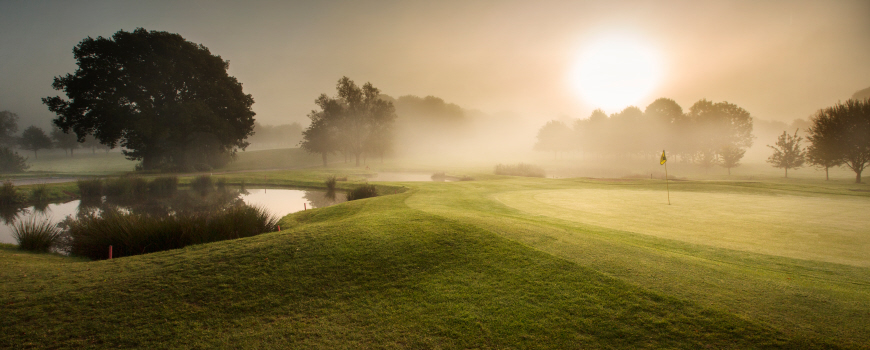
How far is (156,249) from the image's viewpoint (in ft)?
25.6

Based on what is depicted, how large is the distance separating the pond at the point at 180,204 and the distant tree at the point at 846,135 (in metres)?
45.1

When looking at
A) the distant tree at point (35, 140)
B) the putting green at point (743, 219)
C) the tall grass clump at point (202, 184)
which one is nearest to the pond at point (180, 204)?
the tall grass clump at point (202, 184)

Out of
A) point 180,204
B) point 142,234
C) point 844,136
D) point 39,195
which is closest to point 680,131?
point 844,136

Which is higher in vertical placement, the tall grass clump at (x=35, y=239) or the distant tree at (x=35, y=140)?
the distant tree at (x=35, y=140)

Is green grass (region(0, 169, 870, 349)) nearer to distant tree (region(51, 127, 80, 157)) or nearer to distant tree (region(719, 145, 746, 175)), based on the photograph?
distant tree (region(719, 145, 746, 175))

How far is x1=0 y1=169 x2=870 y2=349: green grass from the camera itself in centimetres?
352

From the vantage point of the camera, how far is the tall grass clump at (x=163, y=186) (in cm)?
2383

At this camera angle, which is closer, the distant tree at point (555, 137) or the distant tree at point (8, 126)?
the distant tree at point (8, 126)

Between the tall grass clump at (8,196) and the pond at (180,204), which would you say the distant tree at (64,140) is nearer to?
the tall grass clump at (8,196)

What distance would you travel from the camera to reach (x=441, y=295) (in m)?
4.44

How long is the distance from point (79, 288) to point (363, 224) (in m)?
4.31

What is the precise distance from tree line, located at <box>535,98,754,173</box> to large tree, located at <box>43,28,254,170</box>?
210 feet

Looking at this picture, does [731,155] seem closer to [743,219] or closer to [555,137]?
[555,137]

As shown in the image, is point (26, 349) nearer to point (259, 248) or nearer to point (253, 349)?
point (253, 349)
